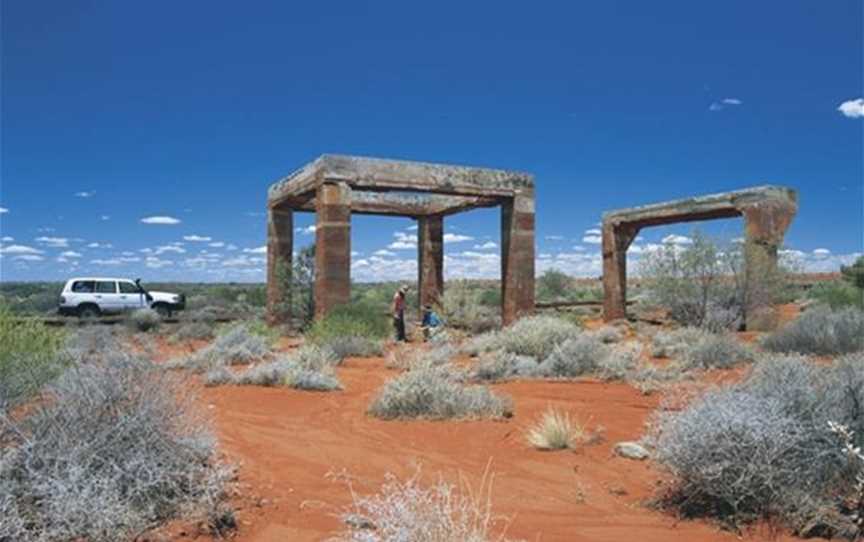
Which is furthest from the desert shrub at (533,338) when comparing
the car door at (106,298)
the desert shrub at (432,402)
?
the car door at (106,298)

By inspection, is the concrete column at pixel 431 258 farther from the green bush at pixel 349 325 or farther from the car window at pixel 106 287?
the car window at pixel 106 287

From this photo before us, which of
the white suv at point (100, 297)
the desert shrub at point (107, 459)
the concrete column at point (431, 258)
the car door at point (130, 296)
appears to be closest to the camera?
the desert shrub at point (107, 459)

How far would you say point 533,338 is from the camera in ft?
42.8

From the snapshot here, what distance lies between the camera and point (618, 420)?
7723 mm

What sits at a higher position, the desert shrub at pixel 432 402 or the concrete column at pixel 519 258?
the concrete column at pixel 519 258

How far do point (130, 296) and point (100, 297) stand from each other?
1104 millimetres

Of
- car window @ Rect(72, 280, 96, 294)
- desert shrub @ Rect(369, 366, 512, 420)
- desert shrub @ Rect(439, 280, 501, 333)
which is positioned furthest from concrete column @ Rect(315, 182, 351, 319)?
car window @ Rect(72, 280, 96, 294)

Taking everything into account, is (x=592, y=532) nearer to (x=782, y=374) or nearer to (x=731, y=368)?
(x=782, y=374)

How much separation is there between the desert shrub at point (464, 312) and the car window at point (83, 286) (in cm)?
1444

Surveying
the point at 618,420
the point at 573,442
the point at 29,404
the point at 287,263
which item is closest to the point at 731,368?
the point at 618,420

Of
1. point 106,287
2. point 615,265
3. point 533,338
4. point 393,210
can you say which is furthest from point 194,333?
point 615,265

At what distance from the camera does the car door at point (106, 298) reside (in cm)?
2802

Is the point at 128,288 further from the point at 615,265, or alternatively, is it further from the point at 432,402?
the point at 432,402

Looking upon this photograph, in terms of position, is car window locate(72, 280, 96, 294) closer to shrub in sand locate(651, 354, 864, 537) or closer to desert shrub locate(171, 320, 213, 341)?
desert shrub locate(171, 320, 213, 341)
